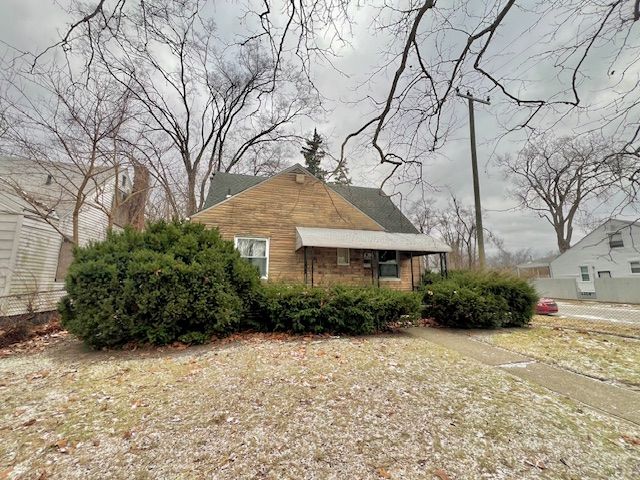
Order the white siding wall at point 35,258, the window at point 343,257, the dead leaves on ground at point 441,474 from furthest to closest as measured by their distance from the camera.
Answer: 1. the window at point 343,257
2. the white siding wall at point 35,258
3. the dead leaves on ground at point 441,474

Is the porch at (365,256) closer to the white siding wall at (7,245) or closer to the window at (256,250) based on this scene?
the window at (256,250)

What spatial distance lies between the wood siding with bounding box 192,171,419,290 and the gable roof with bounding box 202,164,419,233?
1252mm

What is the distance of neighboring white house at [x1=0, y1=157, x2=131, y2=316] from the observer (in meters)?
8.87

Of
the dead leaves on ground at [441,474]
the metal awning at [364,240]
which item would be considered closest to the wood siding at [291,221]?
the metal awning at [364,240]

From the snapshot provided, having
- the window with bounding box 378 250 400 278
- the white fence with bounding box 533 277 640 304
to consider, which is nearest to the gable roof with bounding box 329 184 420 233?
the window with bounding box 378 250 400 278

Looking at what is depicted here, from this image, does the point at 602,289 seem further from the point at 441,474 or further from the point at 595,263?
the point at 441,474

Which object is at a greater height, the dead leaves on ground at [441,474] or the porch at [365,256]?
the porch at [365,256]

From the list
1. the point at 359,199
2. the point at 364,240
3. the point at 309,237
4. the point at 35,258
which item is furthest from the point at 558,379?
the point at 35,258

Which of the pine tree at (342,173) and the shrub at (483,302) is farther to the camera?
the shrub at (483,302)

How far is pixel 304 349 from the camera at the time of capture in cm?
586

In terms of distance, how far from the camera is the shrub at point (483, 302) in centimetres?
805

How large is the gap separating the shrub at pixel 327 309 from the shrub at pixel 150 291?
920 mm

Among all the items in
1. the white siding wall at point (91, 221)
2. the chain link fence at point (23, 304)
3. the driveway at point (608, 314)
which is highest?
the white siding wall at point (91, 221)

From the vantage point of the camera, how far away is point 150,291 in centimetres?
580
